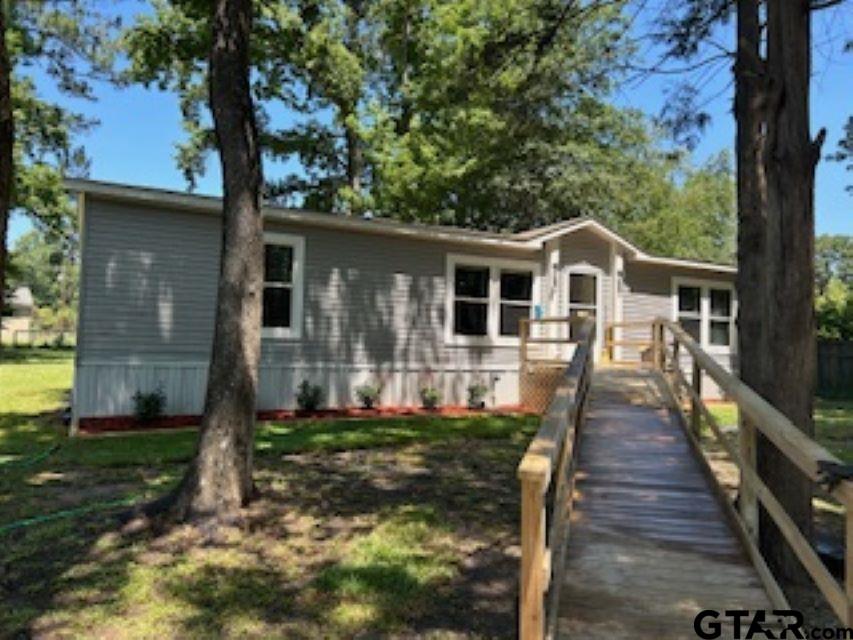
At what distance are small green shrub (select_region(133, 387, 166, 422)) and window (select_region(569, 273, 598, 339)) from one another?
27.3ft

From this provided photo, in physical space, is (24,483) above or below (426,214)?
below

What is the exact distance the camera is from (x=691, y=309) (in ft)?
52.5

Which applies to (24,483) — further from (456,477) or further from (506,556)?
(506,556)

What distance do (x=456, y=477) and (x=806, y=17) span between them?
4711 millimetres

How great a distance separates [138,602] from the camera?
3643 mm

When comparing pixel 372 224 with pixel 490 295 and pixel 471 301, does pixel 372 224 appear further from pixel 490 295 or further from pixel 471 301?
pixel 490 295

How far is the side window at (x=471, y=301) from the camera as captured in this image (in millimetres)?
12773

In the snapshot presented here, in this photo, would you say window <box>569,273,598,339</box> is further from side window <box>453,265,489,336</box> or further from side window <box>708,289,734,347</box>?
side window <box>708,289,734,347</box>

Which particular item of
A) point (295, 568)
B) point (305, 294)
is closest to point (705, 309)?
point (305, 294)

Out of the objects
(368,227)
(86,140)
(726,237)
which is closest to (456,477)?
(368,227)

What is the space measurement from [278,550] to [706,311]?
1406 cm

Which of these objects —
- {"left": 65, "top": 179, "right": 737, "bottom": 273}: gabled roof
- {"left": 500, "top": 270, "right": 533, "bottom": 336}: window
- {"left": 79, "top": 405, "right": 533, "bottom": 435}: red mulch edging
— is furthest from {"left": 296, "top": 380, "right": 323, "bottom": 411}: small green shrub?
{"left": 500, "top": 270, "right": 533, "bottom": 336}: window

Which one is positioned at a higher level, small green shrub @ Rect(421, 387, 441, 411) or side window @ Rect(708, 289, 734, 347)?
side window @ Rect(708, 289, 734, 347)

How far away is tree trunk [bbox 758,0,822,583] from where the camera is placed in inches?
172
